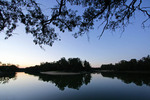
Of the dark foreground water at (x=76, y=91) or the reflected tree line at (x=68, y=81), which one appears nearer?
the dark foreground water at (x=76, y=91)

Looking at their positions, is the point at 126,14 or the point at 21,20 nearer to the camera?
the point at 126,14

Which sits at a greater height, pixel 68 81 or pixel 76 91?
pixel 76 91

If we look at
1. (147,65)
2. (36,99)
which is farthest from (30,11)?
(147,65)

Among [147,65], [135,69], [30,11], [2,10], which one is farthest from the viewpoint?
[135,69]

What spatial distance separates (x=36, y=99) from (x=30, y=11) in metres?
6.69

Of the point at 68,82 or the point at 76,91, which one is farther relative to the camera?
the point at 68,82

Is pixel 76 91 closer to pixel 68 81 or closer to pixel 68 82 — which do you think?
pixel 68 82

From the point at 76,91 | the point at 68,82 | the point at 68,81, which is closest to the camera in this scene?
the point at 76,91

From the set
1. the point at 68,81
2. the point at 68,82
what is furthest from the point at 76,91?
the point at 68,81

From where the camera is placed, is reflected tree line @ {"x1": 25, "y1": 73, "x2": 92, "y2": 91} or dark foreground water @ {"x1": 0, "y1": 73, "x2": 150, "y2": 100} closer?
dark foreground water @ {"x1": 0, "y1": 73, "x2": 150, "y2": 100}

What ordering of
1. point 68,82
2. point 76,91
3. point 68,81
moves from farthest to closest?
point 68,81, point 68,82, point 76,91

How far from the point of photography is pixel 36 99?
7703 mm

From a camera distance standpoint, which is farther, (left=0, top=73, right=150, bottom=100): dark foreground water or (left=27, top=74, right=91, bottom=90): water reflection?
(left=27, top=74, right=91, bottom=90): water reflection

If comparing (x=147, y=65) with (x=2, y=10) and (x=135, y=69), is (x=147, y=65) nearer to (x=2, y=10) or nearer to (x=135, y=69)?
(x=135, y=69)
